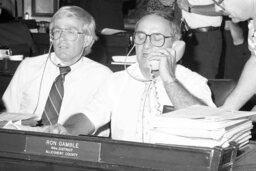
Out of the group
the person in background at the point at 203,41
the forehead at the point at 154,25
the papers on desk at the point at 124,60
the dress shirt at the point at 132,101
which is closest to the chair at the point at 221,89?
the dress shirt at the point at 132,101

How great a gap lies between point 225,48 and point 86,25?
2943 mm

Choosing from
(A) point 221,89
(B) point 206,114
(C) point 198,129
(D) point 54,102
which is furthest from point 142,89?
(C) point 198,129

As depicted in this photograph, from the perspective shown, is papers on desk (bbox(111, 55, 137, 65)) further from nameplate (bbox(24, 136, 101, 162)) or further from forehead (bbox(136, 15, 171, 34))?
nameplate (bbox(24, 136, 101, 162))

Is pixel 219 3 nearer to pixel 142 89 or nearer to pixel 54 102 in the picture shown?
pixel 142 89

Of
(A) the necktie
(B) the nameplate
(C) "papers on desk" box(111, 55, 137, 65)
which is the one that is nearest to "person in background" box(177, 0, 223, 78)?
(C) "papers on desk" box(111, 55, 137, 65)

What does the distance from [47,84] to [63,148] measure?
1.60 metres

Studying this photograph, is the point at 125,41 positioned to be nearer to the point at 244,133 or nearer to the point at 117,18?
the point at 117,18

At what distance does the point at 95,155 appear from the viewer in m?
1.50

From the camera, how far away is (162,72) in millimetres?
2428

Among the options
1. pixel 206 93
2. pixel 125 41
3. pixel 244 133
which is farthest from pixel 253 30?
pixel 125 41

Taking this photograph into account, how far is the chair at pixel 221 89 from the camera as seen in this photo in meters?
2.63

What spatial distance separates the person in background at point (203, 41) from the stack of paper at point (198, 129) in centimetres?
293

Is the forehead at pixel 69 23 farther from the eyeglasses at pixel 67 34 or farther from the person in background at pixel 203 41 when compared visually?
the person in background at pixel 203 41

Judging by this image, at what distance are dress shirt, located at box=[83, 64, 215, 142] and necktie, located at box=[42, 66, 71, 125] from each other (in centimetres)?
40
